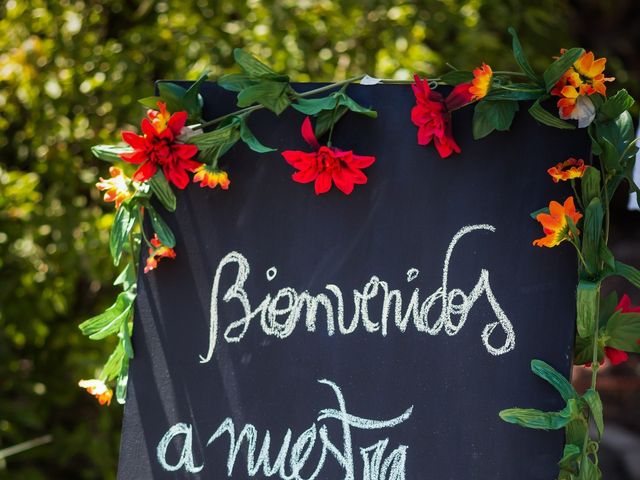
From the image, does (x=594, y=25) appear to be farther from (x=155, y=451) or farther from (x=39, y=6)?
(x=155, y=451)

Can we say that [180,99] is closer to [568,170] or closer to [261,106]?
[261,106]

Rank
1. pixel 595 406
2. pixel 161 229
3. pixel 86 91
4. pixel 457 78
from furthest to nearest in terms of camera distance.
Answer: pixel 86 91, pixel 161 229, pixel 457 78, pixel 595 406

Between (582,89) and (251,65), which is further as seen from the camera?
(251,65)

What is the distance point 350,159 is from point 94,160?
1.40 metres

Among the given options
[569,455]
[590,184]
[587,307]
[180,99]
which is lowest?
[569,455]

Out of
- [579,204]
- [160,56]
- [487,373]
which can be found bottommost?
[160,56]

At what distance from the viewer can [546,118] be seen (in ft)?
3.68

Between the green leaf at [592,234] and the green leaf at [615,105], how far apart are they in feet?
0.38

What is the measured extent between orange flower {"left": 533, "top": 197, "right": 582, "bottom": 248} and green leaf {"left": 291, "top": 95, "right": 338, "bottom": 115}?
1.03 feet

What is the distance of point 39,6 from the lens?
91.9 inches

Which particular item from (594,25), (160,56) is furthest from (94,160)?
(594,25)

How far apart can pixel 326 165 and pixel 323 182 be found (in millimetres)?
26

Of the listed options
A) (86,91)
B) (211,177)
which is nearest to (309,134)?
(211,177)

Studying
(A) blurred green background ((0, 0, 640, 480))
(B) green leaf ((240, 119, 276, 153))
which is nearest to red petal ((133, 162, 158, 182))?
(B) green leaf ((240, 119, 276, 153))
